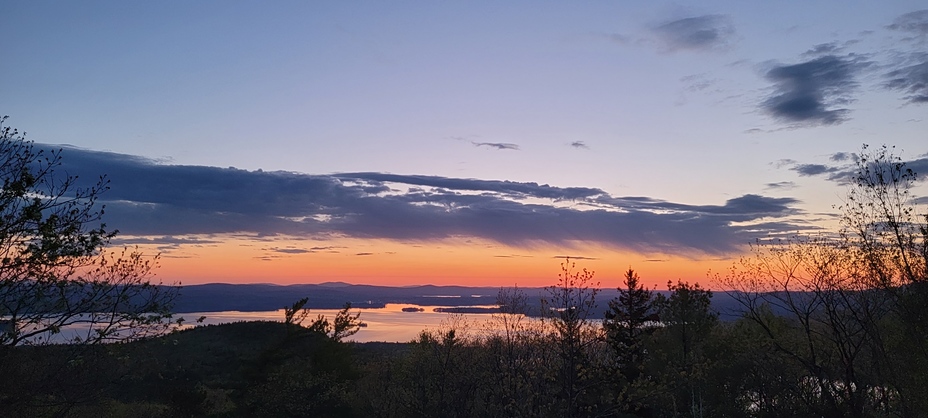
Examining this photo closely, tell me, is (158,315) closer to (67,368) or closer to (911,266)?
(67,368)

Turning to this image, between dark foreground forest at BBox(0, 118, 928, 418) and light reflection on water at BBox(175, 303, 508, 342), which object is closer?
dark foreground forest at BBox(0, 118, 928, 418)

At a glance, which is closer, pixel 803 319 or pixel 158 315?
pixel 158 315

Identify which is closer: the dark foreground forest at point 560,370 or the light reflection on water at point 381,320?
the dark foreground forest at point 560,370

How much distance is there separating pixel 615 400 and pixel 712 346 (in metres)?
13.4

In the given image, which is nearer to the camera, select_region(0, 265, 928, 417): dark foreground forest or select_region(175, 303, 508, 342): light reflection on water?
select_region(0, 265, 928, 417): dark foreground forest

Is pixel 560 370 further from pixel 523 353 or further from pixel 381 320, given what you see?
pixel 381 320

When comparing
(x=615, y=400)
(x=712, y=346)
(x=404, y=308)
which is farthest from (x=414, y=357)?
(x=404, y=308)

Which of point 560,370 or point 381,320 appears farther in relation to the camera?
point 381,320

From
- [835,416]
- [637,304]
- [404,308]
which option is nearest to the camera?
[835,416]

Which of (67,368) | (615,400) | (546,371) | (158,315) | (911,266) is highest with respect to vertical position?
(911,266)

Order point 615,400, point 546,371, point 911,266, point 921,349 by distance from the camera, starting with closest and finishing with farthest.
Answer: point 921,349 < point 911,266 < point 546,371 < point 615,400

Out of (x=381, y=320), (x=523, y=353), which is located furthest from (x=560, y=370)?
(x=381, y=320)

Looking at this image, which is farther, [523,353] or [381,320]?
[381,320]

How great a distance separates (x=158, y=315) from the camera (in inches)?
542
